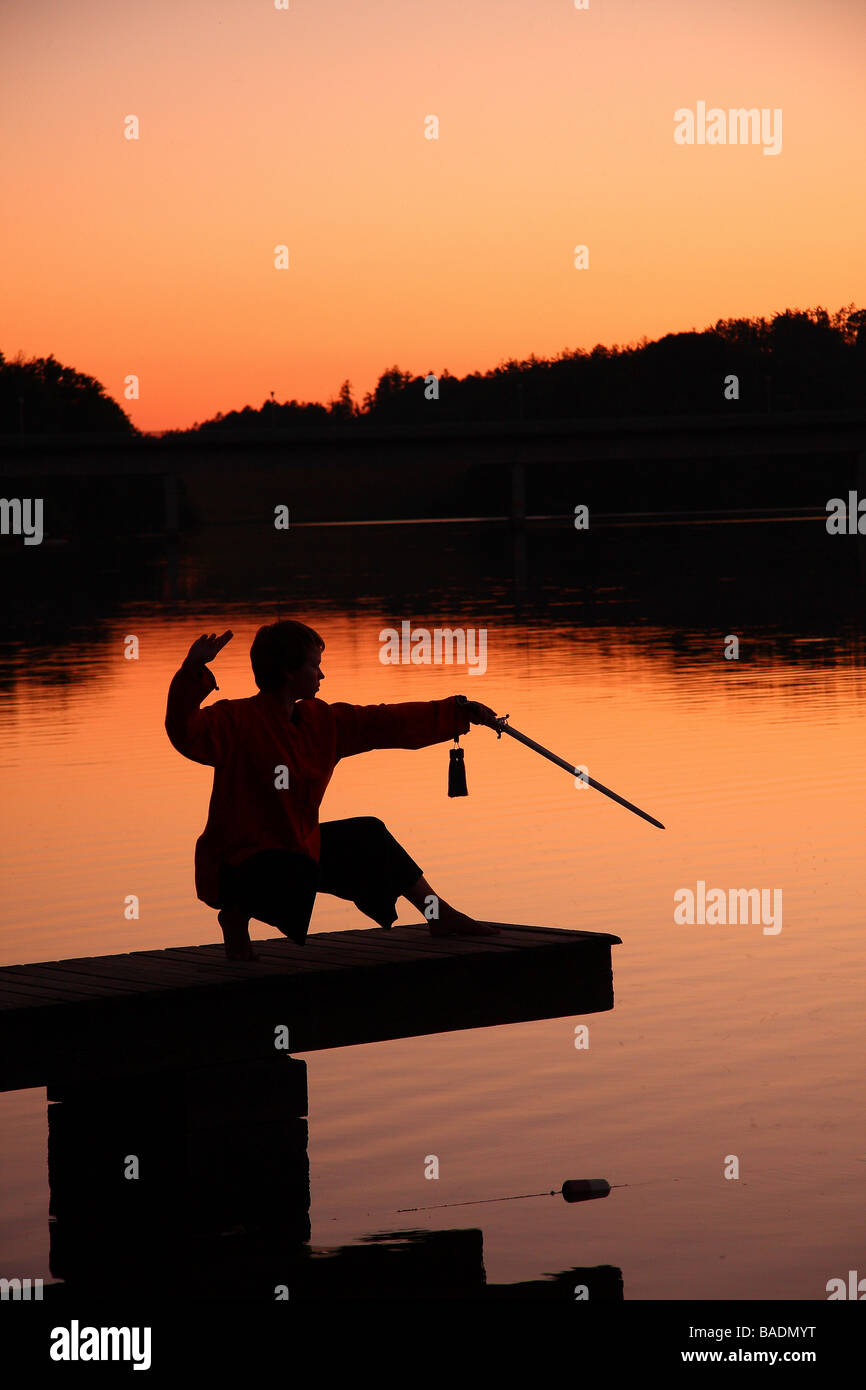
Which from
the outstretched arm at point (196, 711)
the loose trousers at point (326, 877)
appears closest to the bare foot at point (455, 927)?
the loose trousers at point (326, 877)

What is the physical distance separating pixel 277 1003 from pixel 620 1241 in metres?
1.70

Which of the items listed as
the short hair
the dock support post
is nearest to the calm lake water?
the dock support post

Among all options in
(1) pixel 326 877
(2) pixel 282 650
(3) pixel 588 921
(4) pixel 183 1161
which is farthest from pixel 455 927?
(3) pixel 588 921

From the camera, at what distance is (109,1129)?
8.42 metres

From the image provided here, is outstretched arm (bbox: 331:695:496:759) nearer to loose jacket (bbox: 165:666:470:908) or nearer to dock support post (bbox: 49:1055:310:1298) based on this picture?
loose jacket (bbox: 165:666:470:908)

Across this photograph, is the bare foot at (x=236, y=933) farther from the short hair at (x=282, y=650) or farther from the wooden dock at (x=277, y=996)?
the short hair at (x=282, y=650)

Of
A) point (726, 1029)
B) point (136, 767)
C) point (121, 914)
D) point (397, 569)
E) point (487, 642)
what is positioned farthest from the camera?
point (397, 569)

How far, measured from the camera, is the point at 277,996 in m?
8.35

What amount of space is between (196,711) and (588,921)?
5.12 m

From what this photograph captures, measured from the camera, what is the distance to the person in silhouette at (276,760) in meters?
8.61

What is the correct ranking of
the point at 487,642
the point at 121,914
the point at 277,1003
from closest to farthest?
the point at 277,1003 < the point at 121,914 < the point at 487,642

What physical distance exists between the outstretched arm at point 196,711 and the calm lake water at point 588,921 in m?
1.82

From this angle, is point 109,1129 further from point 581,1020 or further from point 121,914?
point 121,914

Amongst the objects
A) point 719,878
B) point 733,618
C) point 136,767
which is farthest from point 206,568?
point 719,878
